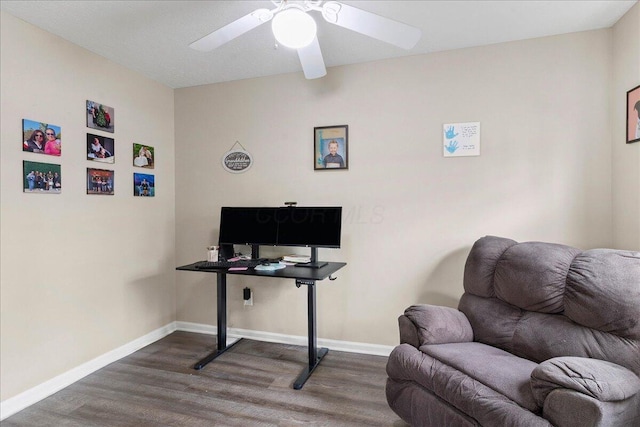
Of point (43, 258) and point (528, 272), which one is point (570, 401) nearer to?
point (528, 272)

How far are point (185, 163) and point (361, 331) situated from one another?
243 centimetres

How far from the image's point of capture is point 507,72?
8.85 ft

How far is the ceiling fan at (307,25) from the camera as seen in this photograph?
62.5 inches

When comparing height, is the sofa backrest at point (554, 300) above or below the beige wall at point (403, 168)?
below

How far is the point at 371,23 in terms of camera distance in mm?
1724

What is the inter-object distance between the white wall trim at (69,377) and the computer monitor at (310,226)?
1640mm

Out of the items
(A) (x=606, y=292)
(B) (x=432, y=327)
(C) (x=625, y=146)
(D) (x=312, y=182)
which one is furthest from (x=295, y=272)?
(C) (x=625, y=146)

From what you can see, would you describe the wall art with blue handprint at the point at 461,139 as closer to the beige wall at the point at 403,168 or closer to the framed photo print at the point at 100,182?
the beige wall at the point at 403,168

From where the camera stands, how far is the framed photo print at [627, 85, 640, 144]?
2.18m

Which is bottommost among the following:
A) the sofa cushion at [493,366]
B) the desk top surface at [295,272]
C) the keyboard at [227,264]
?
the sofa cushion at [493,366]

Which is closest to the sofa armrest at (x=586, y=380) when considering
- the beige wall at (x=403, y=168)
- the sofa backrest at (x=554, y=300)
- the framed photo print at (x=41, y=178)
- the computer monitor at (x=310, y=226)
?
the sofa backrest at (x=554, y=300)

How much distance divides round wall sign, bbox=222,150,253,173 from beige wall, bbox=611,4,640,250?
2910 mm

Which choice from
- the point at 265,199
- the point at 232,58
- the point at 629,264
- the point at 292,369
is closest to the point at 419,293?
the point at 292,369

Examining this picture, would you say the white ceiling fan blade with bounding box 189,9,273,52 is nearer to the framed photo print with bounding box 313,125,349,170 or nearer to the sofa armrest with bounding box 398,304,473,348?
the framed photo print with bounding box 313,125,349,170
